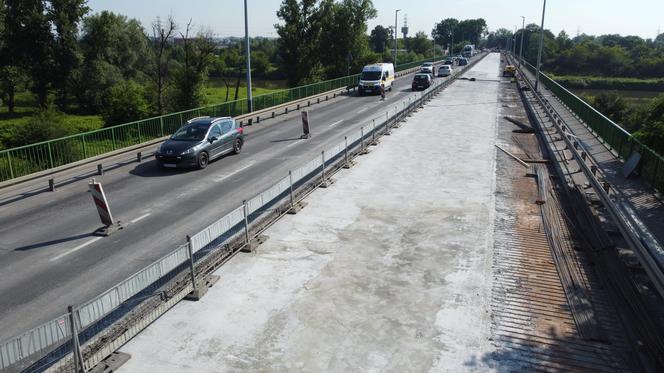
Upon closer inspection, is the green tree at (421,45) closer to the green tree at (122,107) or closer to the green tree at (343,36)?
the green tree at (343,36)

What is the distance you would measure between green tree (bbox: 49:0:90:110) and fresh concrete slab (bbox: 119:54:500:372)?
53.5 meters

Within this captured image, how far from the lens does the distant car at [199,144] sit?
16.9m

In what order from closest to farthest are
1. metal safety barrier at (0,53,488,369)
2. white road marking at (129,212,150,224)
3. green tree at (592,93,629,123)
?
metal safety barrier at (0,53,488,369) → white road marking at (129,212,150,224) → green tree at (592,93,629,123)

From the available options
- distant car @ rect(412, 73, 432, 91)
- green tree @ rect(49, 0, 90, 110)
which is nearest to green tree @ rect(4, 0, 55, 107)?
green tree @ rect(49, 0, 90, 110)

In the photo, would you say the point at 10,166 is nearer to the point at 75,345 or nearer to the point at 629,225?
the point at 75,345

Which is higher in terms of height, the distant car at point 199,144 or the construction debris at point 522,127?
the distant car at point 199,144

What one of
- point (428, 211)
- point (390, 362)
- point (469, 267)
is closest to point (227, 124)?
point (428, 211)

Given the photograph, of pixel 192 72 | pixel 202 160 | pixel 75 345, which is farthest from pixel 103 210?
pixel 192 72

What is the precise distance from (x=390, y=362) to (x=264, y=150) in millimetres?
15094

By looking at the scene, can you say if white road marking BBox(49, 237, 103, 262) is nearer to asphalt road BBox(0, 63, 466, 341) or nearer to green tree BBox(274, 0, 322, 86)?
asphalt road BBox(0, 63, 466, 341)

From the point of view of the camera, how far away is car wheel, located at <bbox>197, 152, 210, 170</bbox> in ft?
56.5

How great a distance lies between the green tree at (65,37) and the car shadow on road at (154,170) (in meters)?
46.6

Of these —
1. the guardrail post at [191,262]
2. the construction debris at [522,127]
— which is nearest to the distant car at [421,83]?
the construction debris at [522,127]

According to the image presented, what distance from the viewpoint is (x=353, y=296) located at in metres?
8.32
